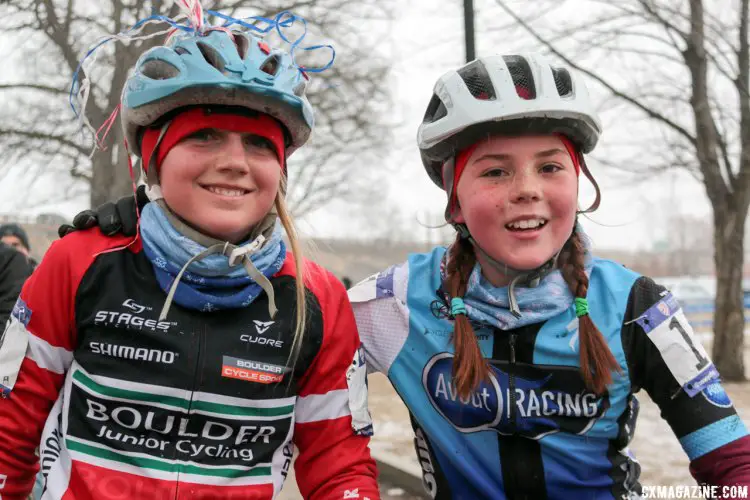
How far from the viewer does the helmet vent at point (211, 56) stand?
2.24 metres

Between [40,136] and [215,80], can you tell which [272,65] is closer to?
[215,80]

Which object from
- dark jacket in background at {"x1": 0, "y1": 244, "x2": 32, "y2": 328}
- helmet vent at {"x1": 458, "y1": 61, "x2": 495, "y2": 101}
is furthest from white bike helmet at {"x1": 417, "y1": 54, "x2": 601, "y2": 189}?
dark jacket in background at {"x1": 0, "y1": 244, "x2": 32, "y2": 328}

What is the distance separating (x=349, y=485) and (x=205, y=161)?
1.20 m

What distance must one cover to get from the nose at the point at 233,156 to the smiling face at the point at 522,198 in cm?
85

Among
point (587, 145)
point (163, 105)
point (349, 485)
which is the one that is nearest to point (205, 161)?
point (163, 105)

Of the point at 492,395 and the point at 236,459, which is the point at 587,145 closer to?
the point at 492,395

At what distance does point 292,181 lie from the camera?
1470cm

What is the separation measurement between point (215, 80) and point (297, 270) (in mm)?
698

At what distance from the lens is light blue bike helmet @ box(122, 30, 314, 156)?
218cm

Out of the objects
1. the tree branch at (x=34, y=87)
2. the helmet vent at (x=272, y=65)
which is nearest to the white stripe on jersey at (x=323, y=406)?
the helmet vent at (x=272, y=65)

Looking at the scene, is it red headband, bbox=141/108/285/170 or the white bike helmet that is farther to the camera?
the white bike helmet

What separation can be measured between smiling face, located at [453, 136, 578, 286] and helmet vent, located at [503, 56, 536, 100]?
0.62 feet

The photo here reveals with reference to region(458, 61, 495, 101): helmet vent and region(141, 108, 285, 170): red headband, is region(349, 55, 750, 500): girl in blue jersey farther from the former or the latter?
region(141, 108, 285, 170): red headband

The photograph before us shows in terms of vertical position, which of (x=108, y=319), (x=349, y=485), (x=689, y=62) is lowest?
(x=349, y=485)
